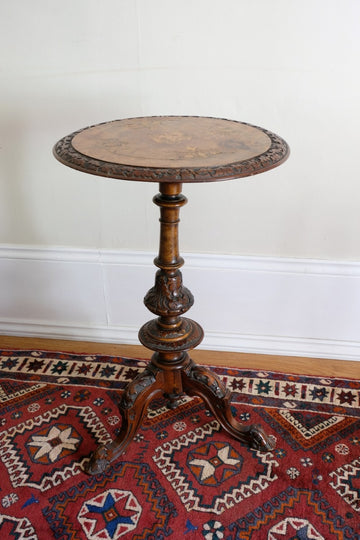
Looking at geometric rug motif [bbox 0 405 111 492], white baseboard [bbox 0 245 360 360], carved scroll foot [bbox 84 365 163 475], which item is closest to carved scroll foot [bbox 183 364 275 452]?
carved scroll foot [bbox 84 365 163 475]

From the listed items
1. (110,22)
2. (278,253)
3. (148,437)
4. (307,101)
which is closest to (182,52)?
(110,22)

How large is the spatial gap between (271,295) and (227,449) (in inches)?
26.8

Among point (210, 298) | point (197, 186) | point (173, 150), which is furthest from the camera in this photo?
point (210, 298)

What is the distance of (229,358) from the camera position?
2254 millimetres

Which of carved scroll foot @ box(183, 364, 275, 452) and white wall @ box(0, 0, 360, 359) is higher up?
white wall @ box(0, 0, 360, 359)

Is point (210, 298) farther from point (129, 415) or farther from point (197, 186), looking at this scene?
point (129, 415)

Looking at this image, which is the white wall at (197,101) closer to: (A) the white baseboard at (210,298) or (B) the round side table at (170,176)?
(A) the white baseboard at (210,298)

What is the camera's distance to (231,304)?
223 centimetres

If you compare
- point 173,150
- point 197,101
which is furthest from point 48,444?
point 197,101

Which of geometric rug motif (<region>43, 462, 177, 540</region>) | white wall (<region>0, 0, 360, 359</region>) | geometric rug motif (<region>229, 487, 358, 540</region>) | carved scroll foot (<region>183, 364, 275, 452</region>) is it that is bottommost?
geometric rug motif (<region>229, 487, 358, 540</region>)

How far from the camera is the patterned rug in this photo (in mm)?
1526

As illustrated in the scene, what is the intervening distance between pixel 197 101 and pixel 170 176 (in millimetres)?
819

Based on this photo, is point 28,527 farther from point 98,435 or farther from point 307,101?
point 307,101

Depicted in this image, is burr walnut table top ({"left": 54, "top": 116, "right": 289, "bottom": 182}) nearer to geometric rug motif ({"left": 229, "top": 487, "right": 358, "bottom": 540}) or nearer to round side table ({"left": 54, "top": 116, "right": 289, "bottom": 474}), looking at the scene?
round side table ({"left": 54, "top": 116, "right": 289, "bottom": 474})
